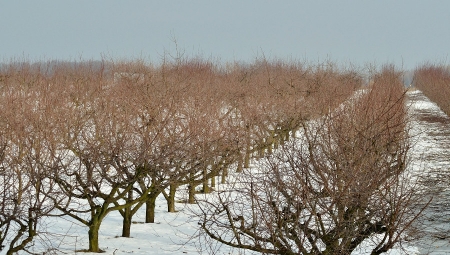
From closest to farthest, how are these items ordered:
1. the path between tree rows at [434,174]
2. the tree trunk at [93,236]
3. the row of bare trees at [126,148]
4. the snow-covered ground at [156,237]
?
the row of bare trees at [126,148], the tree trunk at [93,236], the snow-covered ground at [156,237], the path between tree rows at [434,174]

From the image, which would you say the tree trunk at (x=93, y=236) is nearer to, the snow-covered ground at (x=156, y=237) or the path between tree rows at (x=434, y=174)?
the snow-covered ground at (x=156, y=237)

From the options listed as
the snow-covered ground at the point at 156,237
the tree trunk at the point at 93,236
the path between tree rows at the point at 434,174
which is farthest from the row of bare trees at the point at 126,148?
the path between tree rows at the point at 434,174

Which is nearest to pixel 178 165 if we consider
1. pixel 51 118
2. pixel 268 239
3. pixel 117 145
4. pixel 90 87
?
pixel 117 145

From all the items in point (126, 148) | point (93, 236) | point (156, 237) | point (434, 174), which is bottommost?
point (156, 237)

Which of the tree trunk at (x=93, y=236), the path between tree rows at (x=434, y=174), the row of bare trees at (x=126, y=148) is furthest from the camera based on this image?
the path between tree rows at (x=434, y=174)

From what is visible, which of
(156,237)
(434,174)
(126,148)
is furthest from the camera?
(434,174)

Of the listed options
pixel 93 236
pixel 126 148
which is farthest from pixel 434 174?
pixel 93 236

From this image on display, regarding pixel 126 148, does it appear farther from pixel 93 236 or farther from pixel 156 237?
pixel 156 237

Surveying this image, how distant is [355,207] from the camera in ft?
21.0

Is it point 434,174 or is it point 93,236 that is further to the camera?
point 434,174

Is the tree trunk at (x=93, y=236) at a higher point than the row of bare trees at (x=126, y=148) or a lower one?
lower

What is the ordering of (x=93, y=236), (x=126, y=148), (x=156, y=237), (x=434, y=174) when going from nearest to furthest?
1. (x=126, y=148)
2. (x=93, y=236)
3. (x=156, y=237)
4. (x=434, y=174)

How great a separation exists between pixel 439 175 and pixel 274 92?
1175cm

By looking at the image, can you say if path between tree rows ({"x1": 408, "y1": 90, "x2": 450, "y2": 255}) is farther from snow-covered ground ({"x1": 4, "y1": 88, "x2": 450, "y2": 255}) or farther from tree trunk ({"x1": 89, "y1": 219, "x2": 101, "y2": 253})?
tree trunk ({"x1": 89, "y1": 219, "x2": 101, "y2": 253})
